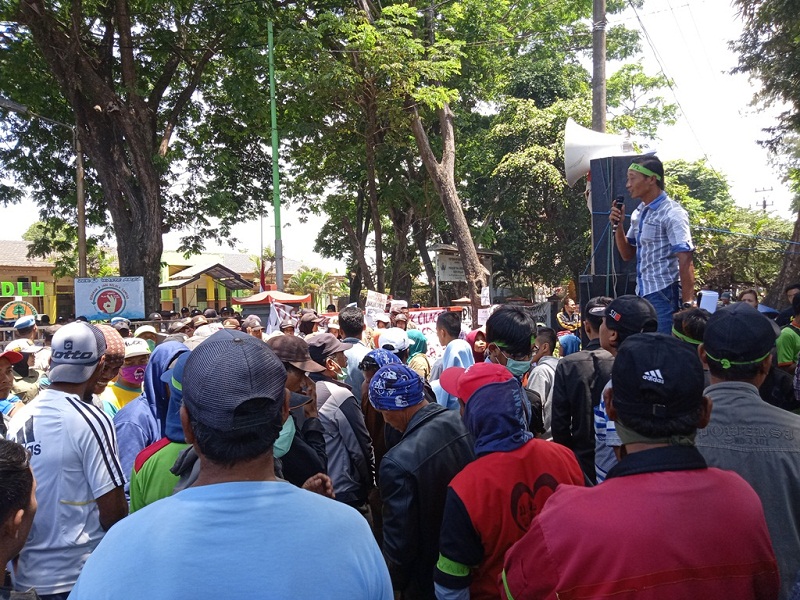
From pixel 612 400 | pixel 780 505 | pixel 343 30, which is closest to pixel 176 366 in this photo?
pixel 612 400

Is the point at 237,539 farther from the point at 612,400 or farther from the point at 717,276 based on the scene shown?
the point at 717,276

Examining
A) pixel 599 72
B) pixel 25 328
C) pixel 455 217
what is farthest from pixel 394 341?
pixel 455 217

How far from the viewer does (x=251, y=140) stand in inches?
802

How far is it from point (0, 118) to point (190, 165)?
511 centimetres

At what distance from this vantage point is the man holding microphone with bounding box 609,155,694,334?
3955 millimetres

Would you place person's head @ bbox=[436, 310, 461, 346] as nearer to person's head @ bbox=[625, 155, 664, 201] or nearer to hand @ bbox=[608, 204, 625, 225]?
hand @ bbox=[608, 204, 625, 225]

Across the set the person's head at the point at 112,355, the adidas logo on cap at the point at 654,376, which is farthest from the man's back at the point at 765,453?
the person's head at the point at 112,355

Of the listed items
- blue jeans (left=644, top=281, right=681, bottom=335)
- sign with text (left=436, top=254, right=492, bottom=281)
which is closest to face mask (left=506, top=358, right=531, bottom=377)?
blue jeans (left=644, top=281, right=681, bottom=335)

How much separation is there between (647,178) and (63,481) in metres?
3.58

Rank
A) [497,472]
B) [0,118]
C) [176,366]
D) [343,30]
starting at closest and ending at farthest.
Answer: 1. [497,472]
2. [176,366]
3. [343,30]
4. [0,118]

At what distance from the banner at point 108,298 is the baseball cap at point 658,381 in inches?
511

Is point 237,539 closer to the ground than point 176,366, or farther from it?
closer to the ground

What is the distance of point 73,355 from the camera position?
2773 mm

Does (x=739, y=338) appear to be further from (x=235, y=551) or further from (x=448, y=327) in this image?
(x=448, y=327)
